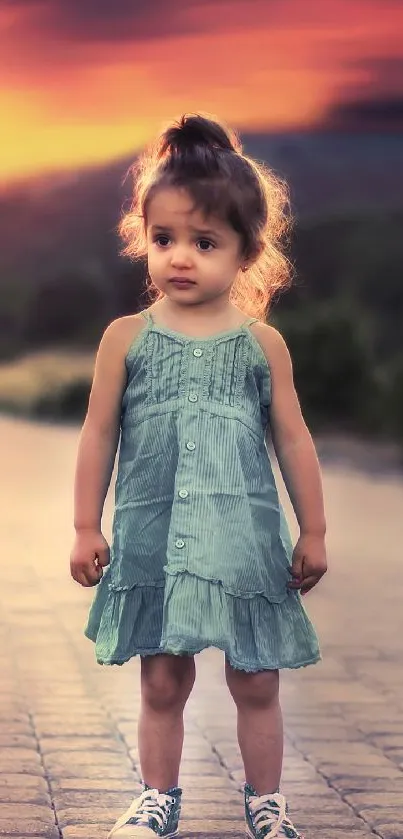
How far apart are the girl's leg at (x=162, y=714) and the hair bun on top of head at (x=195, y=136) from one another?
1.13 meters

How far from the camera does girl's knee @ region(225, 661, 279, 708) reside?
3674mm

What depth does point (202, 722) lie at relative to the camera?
201 inches

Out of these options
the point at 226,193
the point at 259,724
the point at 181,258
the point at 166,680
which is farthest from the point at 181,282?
the point at 259,724

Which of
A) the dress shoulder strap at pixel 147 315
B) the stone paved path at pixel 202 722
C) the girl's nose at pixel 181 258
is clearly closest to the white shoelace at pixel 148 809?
the stone paved path at pixel 202 722

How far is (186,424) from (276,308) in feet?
58.7

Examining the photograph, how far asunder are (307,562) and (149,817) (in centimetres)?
66

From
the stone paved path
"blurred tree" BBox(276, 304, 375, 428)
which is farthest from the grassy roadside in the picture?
the stone paved path

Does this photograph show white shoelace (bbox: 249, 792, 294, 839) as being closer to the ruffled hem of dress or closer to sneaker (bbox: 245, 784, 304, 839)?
sneaker (bbox: 245, 784, 304, 839)

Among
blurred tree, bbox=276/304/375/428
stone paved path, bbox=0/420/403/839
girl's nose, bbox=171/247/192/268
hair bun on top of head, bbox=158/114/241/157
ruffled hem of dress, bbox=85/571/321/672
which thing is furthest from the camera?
blurred tree, bbox=276/304/375/428

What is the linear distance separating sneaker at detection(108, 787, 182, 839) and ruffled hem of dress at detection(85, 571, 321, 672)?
1.08ft

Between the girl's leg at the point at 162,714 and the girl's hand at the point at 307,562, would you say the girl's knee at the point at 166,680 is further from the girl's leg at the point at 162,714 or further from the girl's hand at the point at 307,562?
the girl's hand at the point at 307,562

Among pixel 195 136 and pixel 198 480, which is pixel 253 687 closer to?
pixel 198 480

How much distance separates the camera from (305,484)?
3699 mm

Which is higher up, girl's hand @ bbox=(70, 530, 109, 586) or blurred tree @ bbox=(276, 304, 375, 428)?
blurred tree @ bbox=(276, 304, 375, 428)
